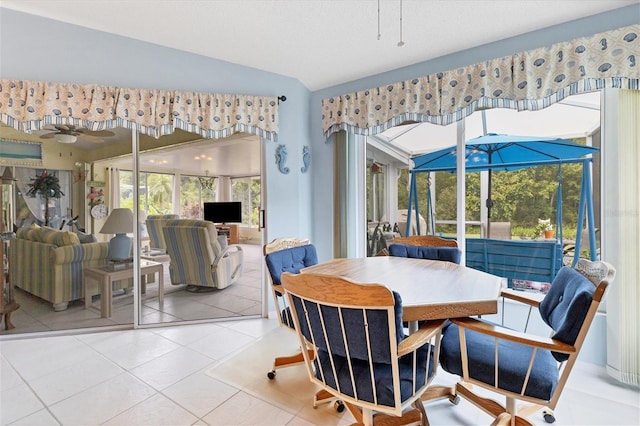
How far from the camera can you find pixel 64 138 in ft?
9.61

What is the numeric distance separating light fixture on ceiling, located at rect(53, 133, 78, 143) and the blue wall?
487 mm

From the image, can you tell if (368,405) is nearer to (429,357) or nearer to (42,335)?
(429,357)

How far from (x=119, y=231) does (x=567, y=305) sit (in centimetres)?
361

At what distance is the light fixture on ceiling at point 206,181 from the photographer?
11.0 ft

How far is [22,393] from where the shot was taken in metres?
2.01

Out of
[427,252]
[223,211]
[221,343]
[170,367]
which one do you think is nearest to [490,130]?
[427,252]

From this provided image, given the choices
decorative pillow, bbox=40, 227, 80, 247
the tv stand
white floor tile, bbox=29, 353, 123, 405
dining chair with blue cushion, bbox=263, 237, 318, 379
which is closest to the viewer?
white floor tile, bbox=29, 353, 123, 405

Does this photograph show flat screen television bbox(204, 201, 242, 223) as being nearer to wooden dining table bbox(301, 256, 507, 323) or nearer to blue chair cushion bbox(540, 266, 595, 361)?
wooden dining table bbox(301, 256, 507, 323)

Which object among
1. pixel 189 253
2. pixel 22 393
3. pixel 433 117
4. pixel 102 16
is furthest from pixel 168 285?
pixel 433 117

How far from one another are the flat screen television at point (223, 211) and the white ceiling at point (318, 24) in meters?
1.53

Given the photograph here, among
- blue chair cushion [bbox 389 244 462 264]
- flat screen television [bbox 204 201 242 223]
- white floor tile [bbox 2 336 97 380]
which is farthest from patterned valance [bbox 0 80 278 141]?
white floor tile [bbox 2 336 97 380]

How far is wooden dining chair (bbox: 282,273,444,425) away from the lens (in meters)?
1.18

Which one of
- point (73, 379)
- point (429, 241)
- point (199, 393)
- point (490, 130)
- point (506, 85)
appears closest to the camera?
point (199, 393)

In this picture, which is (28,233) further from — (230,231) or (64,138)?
(230,231)
